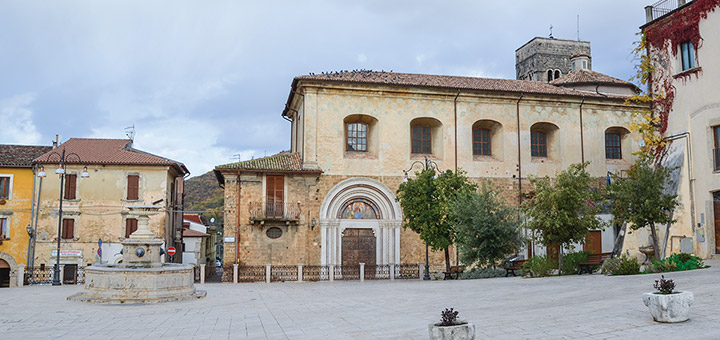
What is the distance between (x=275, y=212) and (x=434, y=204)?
7.43m

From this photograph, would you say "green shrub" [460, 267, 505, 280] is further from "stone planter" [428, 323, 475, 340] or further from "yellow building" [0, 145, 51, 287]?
"yellow building" [0, 145, 51, 287]

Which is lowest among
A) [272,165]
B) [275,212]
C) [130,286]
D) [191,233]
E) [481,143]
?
[130,286]

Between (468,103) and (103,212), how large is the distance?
1970cm

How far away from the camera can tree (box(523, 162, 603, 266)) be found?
60.3ft

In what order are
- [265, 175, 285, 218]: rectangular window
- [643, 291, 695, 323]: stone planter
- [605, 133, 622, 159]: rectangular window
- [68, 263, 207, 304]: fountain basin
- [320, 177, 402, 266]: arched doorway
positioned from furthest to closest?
[605, 133, 622, 159]: rectangular window
[320, 177, 402, 266]: arched doorway
[265, 175, 285, 218]: rectangular window
[68, 263, 207, 304]: fountain basin
[643, 291, 695, 323]: stone planter

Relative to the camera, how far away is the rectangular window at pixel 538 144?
2967 cm

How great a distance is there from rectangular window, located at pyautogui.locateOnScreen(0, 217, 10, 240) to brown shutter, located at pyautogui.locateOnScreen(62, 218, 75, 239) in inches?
118

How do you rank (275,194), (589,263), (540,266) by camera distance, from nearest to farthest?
(540,266) < (589,263) < (275,194)

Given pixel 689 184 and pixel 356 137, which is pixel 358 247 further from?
pixel 689 184

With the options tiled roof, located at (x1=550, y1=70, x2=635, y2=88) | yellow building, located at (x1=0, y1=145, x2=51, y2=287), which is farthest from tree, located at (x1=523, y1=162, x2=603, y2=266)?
yellow building, located at (x1=0, y1=145, x2=51, y2=287)

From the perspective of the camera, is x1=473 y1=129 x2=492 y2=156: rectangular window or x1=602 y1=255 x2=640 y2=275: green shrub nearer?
x1=602 y1=255 x2=640 y2=275: green shrub

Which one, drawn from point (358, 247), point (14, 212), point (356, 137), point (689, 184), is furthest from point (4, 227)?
point (689, 184)

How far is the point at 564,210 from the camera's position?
18.5 meters

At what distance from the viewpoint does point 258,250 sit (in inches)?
1003
